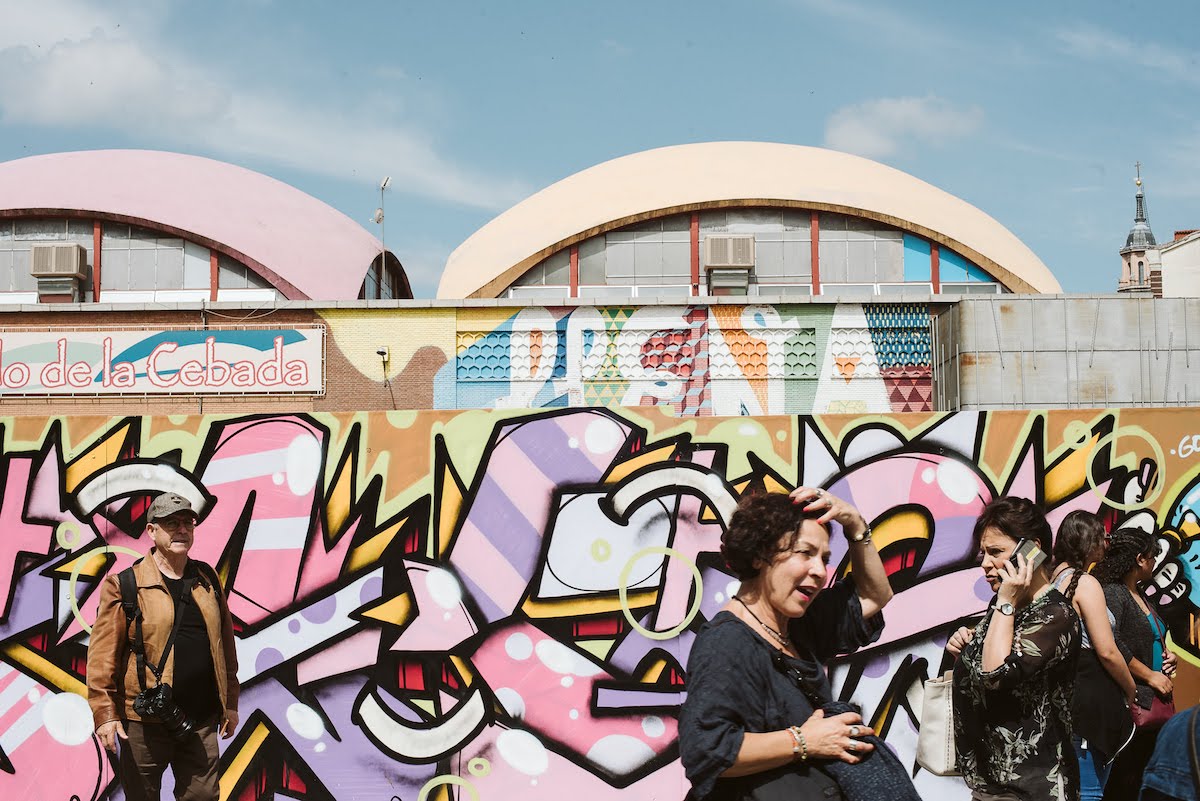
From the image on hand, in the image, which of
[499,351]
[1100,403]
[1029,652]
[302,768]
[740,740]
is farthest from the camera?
[499,351]

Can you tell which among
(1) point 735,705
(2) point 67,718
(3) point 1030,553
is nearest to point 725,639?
(1) point 735,705

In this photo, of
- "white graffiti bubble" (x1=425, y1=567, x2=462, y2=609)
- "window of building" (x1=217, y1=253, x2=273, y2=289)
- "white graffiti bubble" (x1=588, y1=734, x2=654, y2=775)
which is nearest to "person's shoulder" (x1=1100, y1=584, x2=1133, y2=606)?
"white graffiti bubble" (x1=588, y1=734, x2=654, y2=775)

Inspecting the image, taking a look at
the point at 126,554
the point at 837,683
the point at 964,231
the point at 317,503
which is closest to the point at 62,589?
the point at 126,554

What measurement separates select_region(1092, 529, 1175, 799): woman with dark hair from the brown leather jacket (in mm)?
3884

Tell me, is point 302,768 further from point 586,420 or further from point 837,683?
point 837,683

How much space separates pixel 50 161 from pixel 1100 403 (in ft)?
79.6

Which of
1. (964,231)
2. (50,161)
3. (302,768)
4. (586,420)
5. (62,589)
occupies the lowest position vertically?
(302,768)

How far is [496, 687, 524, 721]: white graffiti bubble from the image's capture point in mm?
6305

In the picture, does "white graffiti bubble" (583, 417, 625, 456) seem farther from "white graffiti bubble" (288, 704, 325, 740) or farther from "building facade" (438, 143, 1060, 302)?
"building facade" (438, 143, 1060, 302)

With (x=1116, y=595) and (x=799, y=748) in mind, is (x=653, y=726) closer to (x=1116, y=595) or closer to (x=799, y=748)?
(x=1116, y=595)

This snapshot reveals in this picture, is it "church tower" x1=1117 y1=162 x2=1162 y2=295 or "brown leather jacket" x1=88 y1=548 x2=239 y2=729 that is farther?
"church tower" x1=1117 y1=162 x2=1162 y2=295

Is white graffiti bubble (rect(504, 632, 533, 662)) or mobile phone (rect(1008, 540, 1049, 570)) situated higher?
mobile phone (rect(1008, 540, 1049, 570))

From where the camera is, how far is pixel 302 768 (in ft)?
20.7

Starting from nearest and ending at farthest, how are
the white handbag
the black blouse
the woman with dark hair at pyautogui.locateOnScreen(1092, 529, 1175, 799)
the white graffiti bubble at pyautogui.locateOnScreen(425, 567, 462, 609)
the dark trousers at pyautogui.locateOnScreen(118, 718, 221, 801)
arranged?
1. the black blouse
2. the white handbag
3. the dark trousers at pyautogui.locateOnScreen(118, 718, 221, 801)
4. the woman with dark hair at pyautogui.locateOnScreen(1092, 529, 1175, 799)
5. the white graffiti bubble at pyautogui.locateOnScreen(425, 567, 462, 609)
